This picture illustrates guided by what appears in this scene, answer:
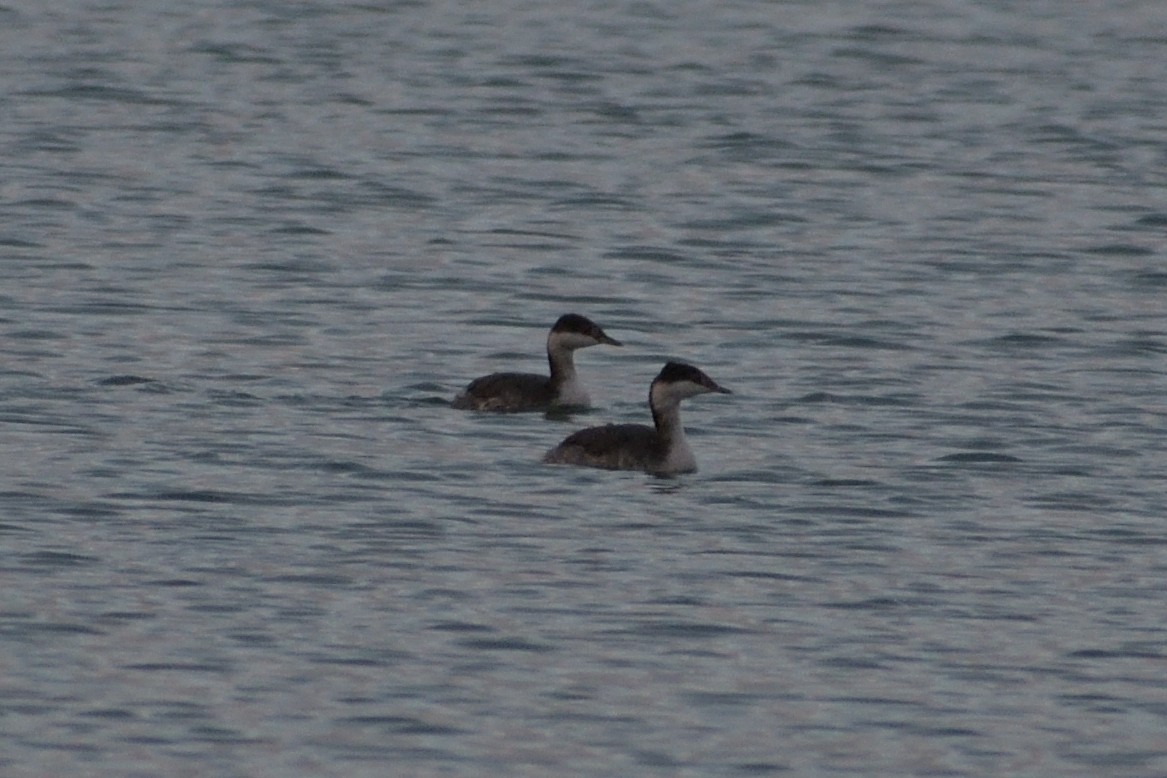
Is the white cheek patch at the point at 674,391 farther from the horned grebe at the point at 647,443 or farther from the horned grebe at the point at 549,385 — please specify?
the horned grebe at the point at 549,385

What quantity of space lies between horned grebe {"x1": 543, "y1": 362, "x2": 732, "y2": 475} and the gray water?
7.9 inches

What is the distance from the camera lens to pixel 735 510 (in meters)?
17.1

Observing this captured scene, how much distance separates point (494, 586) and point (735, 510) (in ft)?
8.46

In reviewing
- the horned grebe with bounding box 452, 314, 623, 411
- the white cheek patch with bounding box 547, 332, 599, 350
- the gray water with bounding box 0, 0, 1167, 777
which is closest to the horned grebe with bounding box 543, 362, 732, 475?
the gray water with bounding box 0, 0, 1167, 777

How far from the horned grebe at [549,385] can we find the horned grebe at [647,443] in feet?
5.75

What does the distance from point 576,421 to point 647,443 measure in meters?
2.24

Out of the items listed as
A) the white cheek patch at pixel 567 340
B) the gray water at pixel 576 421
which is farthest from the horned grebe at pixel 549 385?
the gray water at pixel 576 421

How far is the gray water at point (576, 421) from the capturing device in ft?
42.3

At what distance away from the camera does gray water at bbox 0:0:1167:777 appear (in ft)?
42.3

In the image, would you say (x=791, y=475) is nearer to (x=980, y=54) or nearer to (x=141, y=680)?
(x=141, y=680)

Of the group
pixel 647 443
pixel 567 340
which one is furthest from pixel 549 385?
pixel 647 443

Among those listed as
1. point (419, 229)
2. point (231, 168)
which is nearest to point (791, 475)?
point (419, 229)

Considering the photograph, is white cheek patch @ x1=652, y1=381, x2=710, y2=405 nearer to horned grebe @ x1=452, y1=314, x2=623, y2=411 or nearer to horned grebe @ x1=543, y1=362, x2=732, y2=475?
horned grebe @ x1=543, y1=362, x2=732, y2=475

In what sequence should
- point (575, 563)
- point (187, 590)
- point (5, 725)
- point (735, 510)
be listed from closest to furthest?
point (5, 725), point (187, 590), point (575, 563), point (735, 510)
